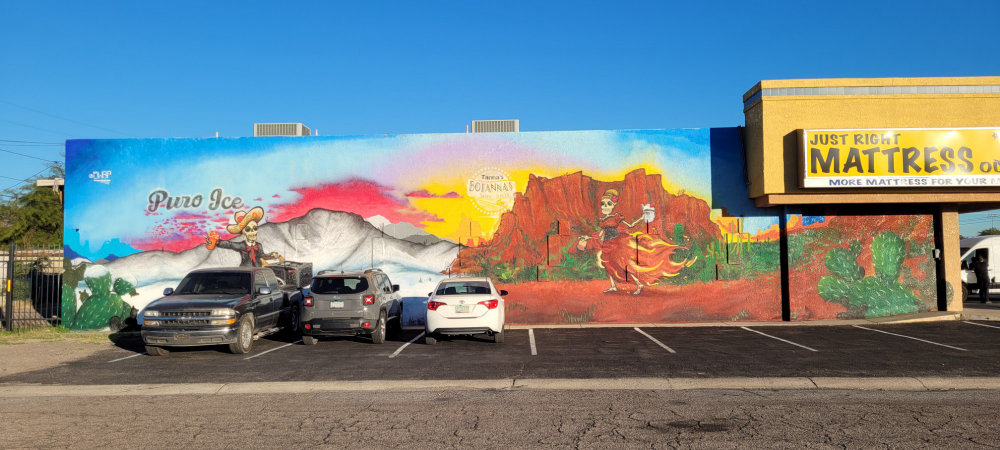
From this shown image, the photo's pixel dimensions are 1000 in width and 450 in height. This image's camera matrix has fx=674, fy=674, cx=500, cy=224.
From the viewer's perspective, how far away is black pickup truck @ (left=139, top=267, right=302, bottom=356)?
13250 millimetres

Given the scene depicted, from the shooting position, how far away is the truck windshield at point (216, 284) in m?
14.5

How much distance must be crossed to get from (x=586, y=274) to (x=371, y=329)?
7525 mm

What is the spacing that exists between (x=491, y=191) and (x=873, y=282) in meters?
11.7

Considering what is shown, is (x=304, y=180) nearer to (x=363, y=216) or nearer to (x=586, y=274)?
(x=363, y=216)

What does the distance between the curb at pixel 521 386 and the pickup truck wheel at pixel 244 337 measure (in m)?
3.09

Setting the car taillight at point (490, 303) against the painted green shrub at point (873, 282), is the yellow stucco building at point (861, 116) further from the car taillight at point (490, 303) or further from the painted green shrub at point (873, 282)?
the car taillight at point (490, 303)

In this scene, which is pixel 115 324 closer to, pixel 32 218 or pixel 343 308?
pixel 343 308

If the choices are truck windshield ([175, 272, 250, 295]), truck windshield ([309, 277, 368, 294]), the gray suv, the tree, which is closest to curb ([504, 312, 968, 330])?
the gray suv

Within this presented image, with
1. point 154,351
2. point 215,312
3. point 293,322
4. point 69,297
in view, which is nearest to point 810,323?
point 293,322

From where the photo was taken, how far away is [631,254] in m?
20.2

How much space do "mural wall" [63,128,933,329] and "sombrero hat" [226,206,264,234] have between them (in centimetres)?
4

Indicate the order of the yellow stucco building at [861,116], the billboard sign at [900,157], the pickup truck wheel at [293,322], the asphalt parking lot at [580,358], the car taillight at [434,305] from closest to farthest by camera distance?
the asphalt parking lot at [580,358], the car taillight at [434,305], the pickup truck wheel at [293,322], the billboard sign at [900,157], the yellow stucco building at [861,116]

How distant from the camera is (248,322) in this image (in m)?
14.2

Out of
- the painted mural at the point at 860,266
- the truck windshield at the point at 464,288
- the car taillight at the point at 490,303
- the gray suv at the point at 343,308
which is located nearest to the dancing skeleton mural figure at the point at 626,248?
the painted mural at the point at 860,266
